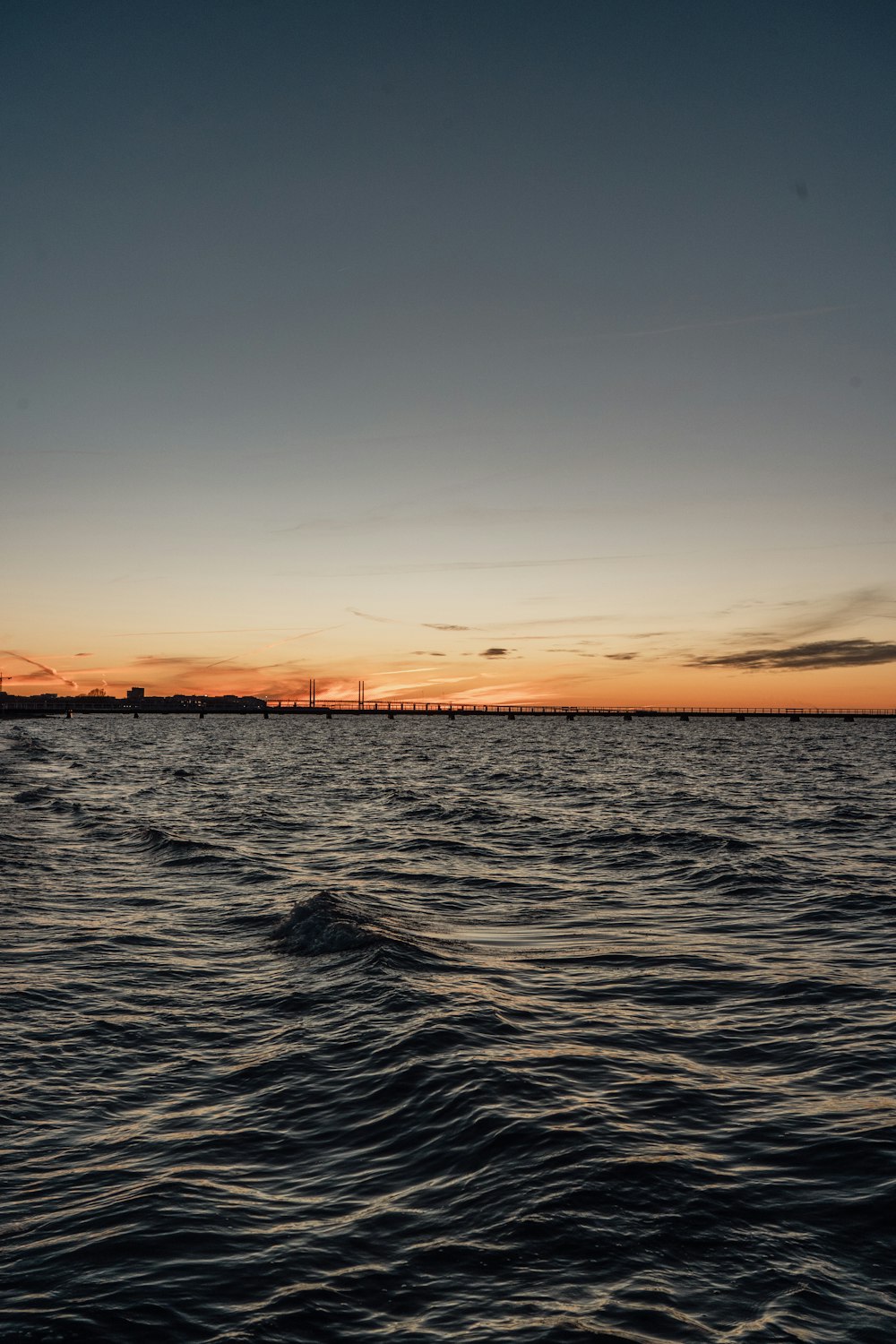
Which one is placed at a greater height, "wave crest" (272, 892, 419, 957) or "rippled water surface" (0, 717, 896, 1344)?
"wave crest" (272, 892, 419, 957)

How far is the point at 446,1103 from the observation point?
39.7 ft

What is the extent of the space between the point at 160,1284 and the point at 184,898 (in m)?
17.5

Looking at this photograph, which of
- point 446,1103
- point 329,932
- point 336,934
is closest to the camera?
point 446,1103

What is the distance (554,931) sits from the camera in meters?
21.6

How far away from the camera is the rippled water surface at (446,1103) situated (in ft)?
26.3

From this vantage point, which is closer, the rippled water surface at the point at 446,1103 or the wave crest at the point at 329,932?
the rippled water surface at the point at 446,1103

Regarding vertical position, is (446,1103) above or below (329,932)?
below

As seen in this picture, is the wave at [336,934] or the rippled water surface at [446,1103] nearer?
the rippled water surface at [446,1103]

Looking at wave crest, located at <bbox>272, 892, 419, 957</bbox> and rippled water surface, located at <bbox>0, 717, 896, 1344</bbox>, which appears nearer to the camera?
rippled water surface, located at <bbox>0, 717, 896, 1344</bbox>

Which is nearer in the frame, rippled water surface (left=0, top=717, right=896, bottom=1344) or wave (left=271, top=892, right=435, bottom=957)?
rippled water surface (left=0, top=717, right=896, bottom=1344)

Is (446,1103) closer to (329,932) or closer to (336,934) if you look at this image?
(336,934)

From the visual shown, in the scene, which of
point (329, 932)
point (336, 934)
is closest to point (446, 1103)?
point (336, 934)

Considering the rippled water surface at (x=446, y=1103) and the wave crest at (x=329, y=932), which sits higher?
the wave crest at (x=329, y=932)

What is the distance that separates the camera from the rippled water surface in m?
8.01
